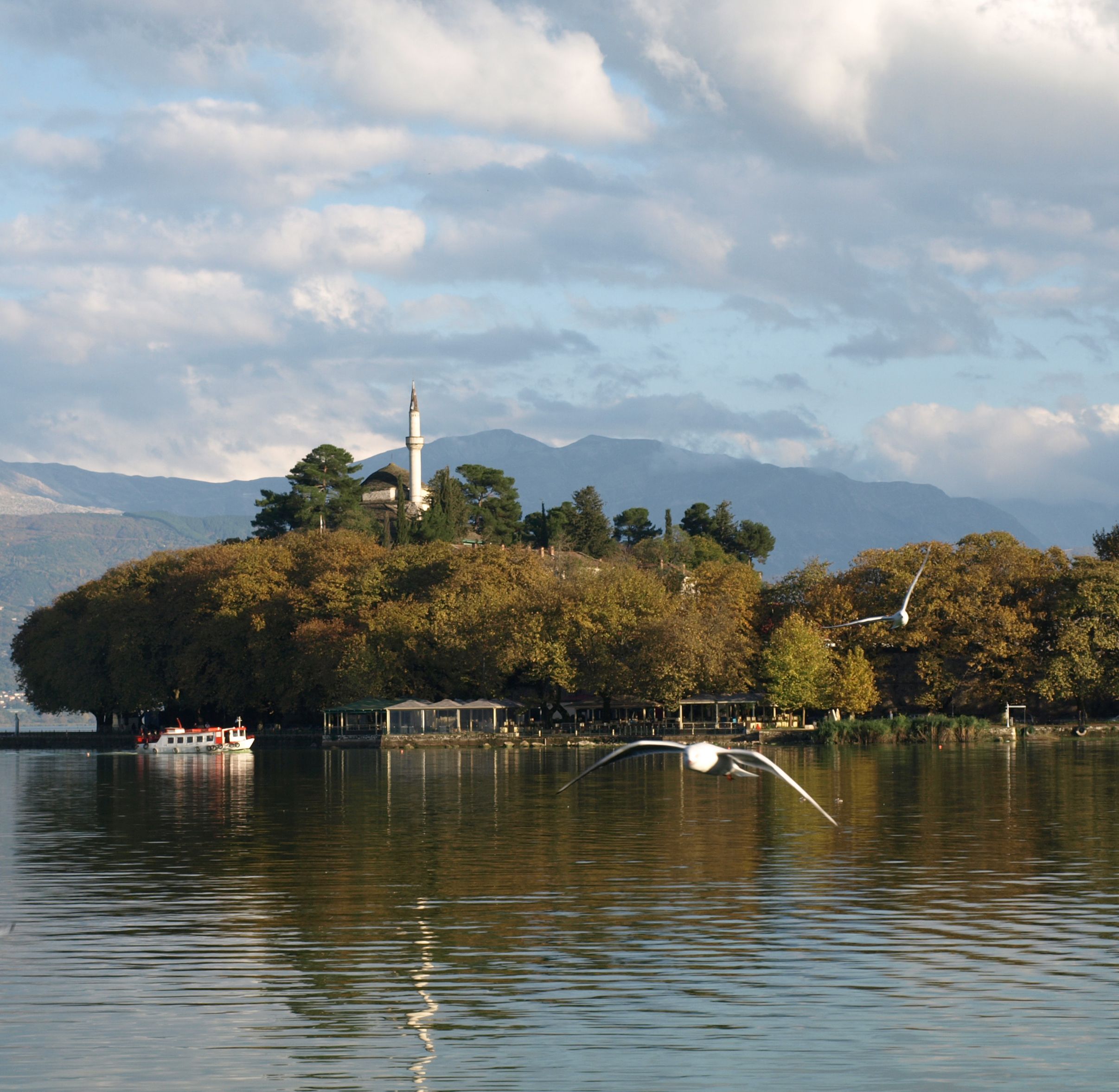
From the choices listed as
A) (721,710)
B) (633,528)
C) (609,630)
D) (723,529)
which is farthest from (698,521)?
(609,630)

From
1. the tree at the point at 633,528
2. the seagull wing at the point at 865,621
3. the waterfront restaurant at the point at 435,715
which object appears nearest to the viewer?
the seagull wing at the point at 865,621

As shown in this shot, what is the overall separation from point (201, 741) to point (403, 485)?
67.8 meters

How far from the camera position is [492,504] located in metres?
173

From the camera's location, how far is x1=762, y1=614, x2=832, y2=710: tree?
109m

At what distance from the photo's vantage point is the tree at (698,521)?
183125 millimetres

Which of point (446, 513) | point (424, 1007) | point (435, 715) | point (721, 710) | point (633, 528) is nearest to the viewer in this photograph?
point (424, 1007)

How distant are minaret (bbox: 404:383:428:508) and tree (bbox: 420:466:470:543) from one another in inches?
343

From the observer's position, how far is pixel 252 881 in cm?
3303

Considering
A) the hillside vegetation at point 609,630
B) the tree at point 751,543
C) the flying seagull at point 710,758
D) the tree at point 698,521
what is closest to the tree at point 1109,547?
the hillside vegetation at point 609,630

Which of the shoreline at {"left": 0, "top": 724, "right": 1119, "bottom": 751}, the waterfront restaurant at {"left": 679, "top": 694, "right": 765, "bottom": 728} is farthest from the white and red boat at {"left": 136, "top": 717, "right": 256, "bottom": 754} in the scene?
the waterfront restaurant at {"left": 679, "top": 694, "right": 765, "bottom": 728}

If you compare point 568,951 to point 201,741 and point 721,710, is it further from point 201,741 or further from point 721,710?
point 721,710

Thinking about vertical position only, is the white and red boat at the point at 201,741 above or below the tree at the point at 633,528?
below

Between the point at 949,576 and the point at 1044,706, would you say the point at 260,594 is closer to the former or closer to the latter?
the point at 949,576

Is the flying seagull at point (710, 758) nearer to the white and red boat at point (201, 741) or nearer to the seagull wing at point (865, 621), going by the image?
the seagull wing at point (865, 621)
